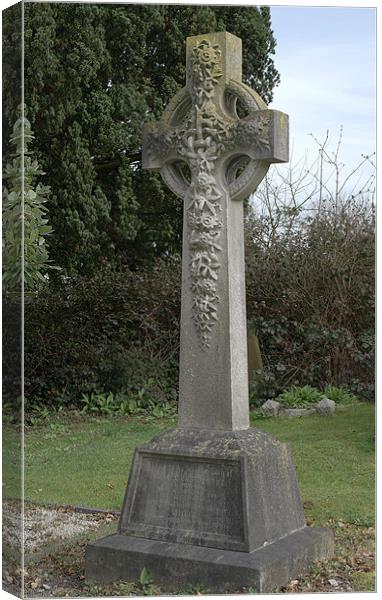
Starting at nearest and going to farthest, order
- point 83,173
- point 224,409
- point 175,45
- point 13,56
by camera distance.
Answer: point 13,56 < point 224,409 < point 83,173 < point 175,45

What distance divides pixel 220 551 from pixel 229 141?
2663mm

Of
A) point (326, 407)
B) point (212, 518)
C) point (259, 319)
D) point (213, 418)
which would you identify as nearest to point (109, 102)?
point (259, 319)

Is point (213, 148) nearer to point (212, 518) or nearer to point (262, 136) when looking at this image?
point (262, 136)

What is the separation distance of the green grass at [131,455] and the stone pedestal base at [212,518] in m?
1.79

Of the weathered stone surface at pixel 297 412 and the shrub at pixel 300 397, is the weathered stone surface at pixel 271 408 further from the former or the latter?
the shrub at pixel 300 397

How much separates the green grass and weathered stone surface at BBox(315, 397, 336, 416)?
0.52 feet

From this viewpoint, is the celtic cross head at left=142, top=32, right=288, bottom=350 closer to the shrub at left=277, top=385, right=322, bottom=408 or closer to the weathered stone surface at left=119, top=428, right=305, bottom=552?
the weathered stone surface at left=119, top=428, right=305, bottom=552

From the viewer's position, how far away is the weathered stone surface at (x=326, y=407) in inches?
466

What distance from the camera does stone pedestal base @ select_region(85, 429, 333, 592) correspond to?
540cm

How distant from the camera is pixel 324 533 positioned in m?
6.07

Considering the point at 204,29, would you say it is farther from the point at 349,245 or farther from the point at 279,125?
the point at 279,125

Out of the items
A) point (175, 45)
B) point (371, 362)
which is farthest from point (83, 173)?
point (371, 362)

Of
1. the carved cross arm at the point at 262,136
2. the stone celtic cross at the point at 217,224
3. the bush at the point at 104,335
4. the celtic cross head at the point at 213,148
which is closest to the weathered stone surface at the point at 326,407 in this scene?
the bush at the point at 104,335

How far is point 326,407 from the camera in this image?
11.8 meters
